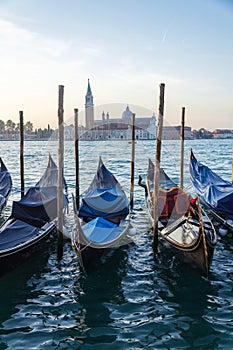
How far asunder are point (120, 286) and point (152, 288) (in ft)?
1.32

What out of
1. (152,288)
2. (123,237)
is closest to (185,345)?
(152,288)

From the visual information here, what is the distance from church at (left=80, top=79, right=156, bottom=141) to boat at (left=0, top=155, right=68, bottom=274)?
5.10 ft

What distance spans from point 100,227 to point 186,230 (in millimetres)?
1258

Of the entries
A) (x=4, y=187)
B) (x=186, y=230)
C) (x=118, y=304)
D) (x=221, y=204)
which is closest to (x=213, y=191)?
(x=221, y=204)

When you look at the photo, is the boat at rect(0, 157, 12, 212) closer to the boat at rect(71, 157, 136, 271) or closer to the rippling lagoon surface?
the boat at rect(71, 157, 136, 271)

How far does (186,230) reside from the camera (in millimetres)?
5109

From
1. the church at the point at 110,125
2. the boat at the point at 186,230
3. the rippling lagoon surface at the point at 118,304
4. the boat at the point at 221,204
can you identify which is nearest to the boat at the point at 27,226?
the rippling lagoon surface at the point at 118,304

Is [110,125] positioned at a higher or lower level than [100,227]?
higher

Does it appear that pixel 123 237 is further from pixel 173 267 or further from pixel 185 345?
pixel 185 345

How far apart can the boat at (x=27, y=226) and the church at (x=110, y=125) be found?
5.10ft

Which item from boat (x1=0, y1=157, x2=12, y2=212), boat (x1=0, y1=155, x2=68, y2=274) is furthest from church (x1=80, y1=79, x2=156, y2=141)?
boat (x1=0, y1=157, x2=12, y2=212)

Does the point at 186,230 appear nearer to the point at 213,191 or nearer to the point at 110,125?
the point at 213,191

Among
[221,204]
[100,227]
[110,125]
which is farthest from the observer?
[110,125]

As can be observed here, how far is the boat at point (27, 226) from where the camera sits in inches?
180
